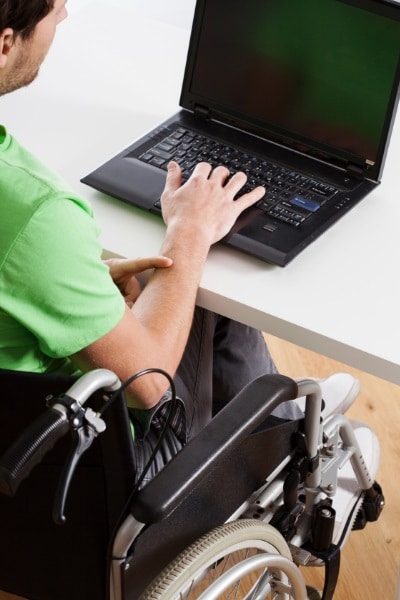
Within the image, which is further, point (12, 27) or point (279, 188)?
point (279, 188)

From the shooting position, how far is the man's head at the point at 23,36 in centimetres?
121

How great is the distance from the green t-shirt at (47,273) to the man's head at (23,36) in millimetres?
130

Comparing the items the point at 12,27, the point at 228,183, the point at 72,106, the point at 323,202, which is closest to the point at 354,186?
the point at 323,202

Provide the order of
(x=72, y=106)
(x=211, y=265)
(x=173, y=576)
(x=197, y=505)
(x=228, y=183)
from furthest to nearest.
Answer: (x=72, y=106) → (x=228, y=183) → (x=211, y=265) → (x=197, y=505) → (x=173, y=576)

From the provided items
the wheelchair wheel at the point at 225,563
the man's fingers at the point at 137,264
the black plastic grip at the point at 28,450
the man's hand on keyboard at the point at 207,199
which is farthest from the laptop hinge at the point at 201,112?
the black plastic grip at the point at 28,450

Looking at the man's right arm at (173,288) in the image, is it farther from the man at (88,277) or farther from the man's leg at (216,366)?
the man's leg at (216,366)

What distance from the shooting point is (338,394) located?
181 cm

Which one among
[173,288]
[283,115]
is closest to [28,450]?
[173,288]

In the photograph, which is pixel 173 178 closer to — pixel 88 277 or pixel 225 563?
pixel 88 277

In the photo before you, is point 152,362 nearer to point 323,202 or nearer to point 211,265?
point 211,265

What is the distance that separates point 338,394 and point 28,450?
36.0 inches

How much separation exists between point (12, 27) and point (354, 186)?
66 cm

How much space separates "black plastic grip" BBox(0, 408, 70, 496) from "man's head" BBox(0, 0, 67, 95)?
1.55 ft

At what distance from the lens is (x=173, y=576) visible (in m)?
1.20
